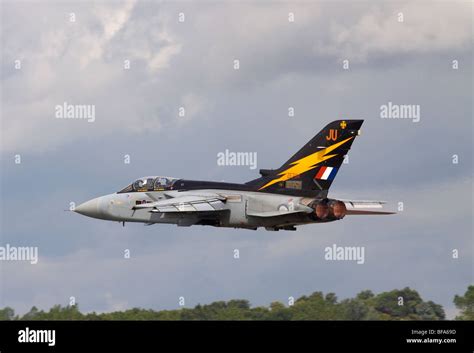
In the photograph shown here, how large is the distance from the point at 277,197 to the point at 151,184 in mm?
6367

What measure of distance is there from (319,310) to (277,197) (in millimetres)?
11448

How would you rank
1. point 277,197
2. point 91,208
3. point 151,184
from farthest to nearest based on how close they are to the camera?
point 91,208
point 151,184
point 277,197

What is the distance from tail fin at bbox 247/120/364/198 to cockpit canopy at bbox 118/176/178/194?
4.30 meters

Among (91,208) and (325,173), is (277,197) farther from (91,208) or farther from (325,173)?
(91,208)

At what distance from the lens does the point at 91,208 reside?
238ft

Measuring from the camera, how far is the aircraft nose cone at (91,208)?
72.2 metres

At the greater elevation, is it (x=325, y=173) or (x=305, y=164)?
(x=305, y=164)

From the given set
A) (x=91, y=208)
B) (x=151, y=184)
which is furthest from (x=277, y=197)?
(x=91, y=208)

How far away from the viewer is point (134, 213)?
7119 centimetres

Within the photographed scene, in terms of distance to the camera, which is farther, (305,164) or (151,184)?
(151,184)

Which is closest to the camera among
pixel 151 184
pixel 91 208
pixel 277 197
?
pixel 277 197

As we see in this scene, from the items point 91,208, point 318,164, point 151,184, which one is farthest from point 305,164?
point 91,208
